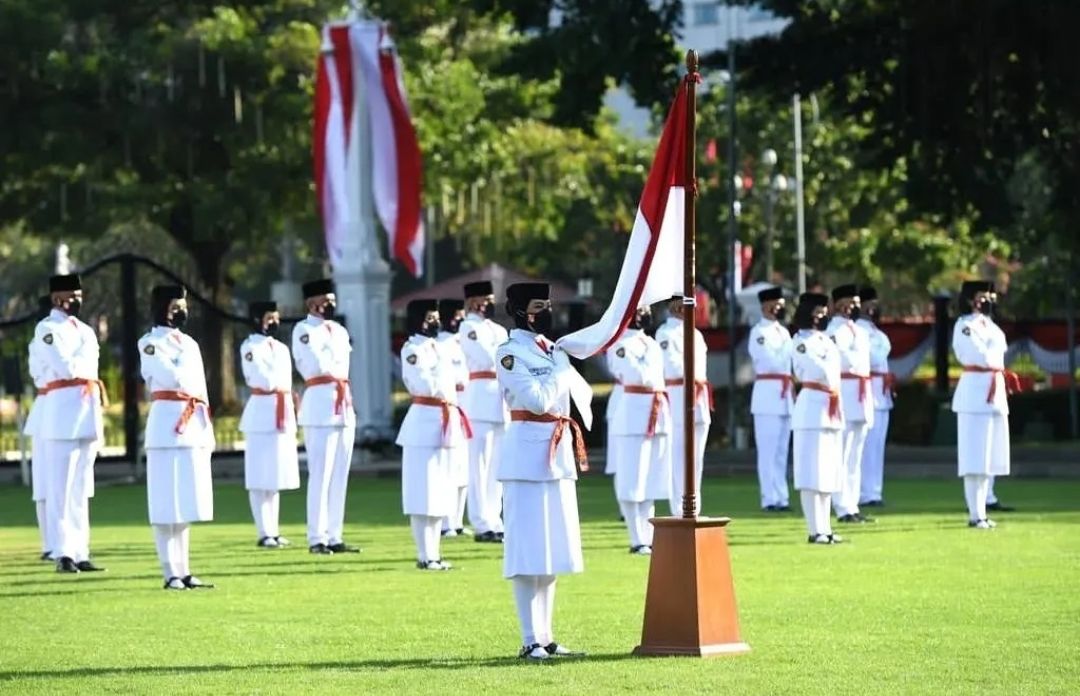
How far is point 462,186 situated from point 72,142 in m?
9.19

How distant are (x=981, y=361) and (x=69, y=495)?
836 centimetres

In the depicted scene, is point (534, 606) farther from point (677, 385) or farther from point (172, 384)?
point (677, 385)

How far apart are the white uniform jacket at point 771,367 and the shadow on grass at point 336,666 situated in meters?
11.8

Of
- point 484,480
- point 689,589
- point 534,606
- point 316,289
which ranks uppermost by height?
point 316,289

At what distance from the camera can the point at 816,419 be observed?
71.0 feet

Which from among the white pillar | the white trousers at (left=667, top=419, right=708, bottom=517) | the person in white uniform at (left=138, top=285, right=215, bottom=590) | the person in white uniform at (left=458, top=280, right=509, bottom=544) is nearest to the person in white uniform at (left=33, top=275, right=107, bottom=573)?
the person in white uniform at (left=138, top=285, right=215, bottom=590)

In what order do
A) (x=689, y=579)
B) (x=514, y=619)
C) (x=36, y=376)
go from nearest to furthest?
(x=689, y=579) → (x=514, y=619) → (x=36, y=376)

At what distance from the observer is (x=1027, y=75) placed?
3400 cm

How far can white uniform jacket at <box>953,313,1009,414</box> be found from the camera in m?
23.0

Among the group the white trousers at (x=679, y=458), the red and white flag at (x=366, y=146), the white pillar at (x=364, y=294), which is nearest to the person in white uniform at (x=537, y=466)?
the white trousers at (x=679, y=458)

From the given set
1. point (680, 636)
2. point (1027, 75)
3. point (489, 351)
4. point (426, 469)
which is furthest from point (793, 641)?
point (1027, 75)

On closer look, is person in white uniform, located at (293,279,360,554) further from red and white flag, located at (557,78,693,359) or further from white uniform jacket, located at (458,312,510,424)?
red and white flag, located at (557,78,693,359)

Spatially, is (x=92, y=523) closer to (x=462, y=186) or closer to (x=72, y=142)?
(x=72, y=142)

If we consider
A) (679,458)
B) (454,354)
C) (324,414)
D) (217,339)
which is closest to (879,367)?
(679,458)
